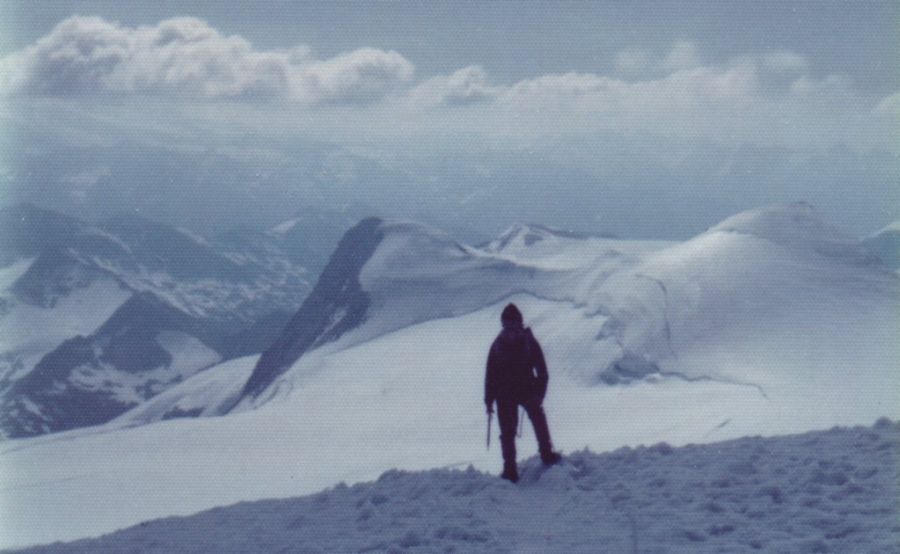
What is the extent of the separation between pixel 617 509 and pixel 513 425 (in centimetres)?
281

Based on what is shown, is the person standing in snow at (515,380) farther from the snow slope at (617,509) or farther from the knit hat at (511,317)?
the snow slope at (617,509)

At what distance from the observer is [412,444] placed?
4053 cm

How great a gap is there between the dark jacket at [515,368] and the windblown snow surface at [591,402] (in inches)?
56.4

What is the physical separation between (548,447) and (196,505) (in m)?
16.8

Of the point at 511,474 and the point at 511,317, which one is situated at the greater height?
the point at 511,317

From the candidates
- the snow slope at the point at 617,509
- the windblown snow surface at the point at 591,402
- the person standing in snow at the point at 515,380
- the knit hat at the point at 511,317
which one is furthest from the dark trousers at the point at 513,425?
the knit hat at the point at 511,317

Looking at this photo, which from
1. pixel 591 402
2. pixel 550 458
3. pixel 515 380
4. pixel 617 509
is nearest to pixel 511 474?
pixel 550 458

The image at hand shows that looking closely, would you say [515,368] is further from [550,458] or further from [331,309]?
[331,309]

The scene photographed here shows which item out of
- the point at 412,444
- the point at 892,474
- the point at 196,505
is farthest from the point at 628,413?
the point at 892,474

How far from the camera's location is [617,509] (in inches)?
446

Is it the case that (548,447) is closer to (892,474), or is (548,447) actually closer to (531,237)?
(892,474)

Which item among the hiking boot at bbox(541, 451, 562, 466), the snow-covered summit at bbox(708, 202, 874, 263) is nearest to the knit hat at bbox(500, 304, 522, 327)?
the hiking boot at bbox(541, 451, 562, 466)

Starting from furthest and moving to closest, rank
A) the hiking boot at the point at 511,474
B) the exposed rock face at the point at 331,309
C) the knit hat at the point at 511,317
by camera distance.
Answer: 1. the exposed rock face at the point at 331,309
2. the knit hat at the point at 511,317
3. the hiking boot at the point at 511,474

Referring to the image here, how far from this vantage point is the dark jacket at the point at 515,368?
13.5 metres
